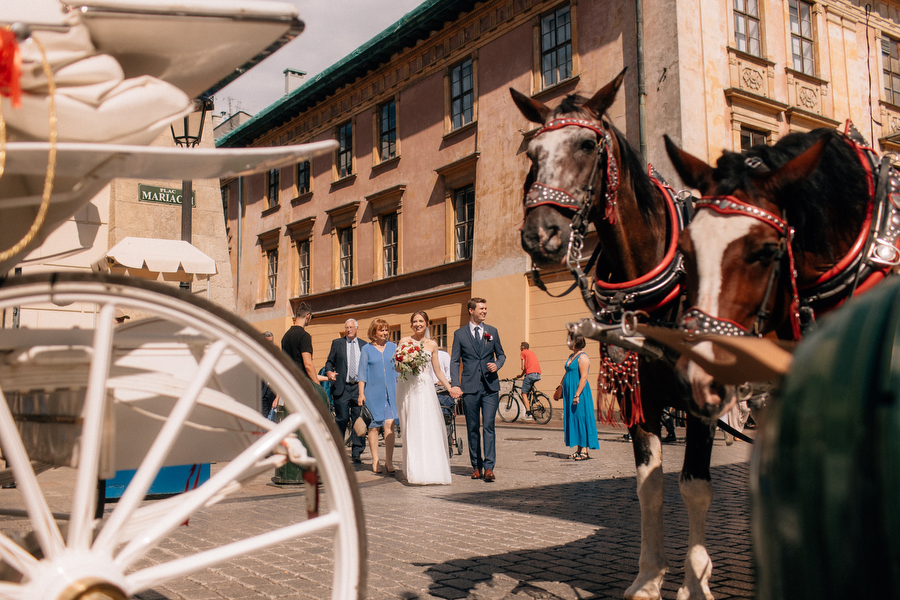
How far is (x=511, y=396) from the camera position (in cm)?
1941

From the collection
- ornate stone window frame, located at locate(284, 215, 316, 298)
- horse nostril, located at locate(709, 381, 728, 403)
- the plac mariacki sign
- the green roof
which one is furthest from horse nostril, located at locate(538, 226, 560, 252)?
ornate stone window frame, located at locate(284, 215, 316, 298)

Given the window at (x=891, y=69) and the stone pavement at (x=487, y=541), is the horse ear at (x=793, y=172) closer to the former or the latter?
the stone pavement at (x=487, y=541)

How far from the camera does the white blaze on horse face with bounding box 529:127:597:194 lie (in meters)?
3.22

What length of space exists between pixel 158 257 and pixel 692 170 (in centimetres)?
722

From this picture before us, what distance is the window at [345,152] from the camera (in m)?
27.7

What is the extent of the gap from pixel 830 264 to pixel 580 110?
49.4 inches

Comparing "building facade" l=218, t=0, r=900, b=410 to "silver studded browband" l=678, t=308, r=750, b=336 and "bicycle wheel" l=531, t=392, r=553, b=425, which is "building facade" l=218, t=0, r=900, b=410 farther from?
"silver studded browband" l=678, t=308, r=750, b=336

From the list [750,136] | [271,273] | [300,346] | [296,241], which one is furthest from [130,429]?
[271,273]

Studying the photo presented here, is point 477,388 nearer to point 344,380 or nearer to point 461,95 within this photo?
point 344,380

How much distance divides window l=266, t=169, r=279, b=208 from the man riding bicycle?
669 inches

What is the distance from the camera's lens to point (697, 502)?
3.36m

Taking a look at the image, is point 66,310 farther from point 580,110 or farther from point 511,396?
point 511,396

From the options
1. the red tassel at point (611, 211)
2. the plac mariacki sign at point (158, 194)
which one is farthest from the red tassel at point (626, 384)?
the plac mariacki sign at point (158, 194)

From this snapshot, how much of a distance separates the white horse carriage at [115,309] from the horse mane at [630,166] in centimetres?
185
